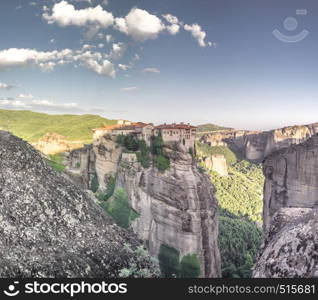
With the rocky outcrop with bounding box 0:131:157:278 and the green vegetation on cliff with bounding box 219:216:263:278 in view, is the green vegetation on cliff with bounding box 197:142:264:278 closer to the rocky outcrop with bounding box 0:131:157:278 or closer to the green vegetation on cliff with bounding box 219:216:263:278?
the green vegetation on cliff with bounding box 219:216:263:278

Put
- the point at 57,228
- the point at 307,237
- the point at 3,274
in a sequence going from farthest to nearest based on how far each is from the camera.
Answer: the point at 57,228 < the point at 3,274 < the point at 307,237

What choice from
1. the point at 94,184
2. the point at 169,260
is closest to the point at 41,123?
the point at 94,184

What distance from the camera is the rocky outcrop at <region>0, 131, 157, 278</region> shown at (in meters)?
8.10

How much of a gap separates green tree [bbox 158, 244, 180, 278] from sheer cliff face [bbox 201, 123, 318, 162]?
66422 millimetres

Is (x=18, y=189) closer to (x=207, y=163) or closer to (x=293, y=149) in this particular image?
(x=293, y=149)

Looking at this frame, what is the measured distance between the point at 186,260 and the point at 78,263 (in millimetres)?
22568

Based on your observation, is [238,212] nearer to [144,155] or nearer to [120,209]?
[120,209]

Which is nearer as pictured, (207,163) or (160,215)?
(160,215)

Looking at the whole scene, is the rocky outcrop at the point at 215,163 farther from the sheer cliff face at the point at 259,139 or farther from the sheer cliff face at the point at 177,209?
the sheer cliff face at the point at 177,209

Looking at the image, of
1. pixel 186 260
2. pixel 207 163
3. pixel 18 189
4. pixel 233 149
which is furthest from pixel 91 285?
pixel 233 149

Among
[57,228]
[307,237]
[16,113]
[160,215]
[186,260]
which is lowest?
[186,260]

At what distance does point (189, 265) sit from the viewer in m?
29.7

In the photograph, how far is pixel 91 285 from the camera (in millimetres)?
5195

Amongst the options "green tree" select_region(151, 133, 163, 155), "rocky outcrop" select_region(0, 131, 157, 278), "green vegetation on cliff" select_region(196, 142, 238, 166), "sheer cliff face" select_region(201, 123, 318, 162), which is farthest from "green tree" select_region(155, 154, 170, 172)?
"green vegetation on cliff" select_region(196, 142, 238, 166)
